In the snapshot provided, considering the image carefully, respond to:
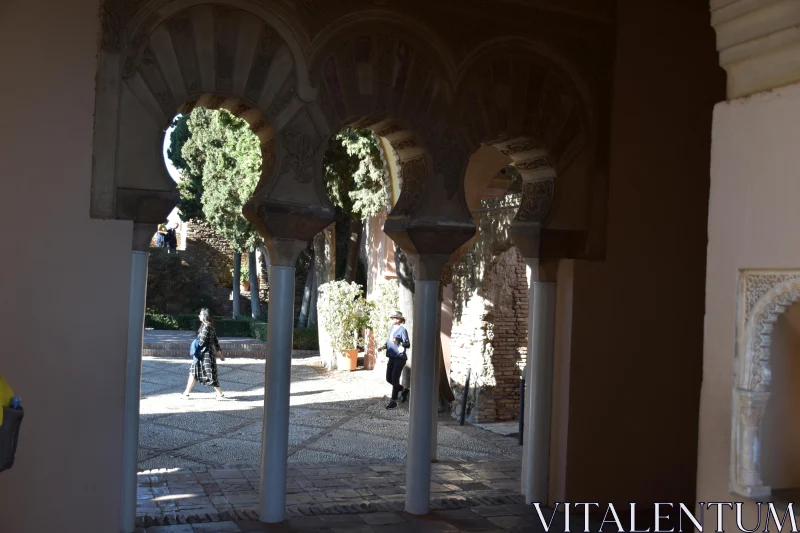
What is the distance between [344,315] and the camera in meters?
16.5

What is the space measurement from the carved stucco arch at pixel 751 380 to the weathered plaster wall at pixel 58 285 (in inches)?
151

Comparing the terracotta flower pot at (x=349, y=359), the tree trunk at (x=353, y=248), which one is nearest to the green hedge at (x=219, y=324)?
the tree trunk at (x=353, y=248)

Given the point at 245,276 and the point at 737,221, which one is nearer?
the point at 737,221

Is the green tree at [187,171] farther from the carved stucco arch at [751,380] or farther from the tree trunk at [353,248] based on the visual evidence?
the carved stucco arch at [751,380]

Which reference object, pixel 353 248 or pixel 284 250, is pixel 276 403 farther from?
pixel 353 248

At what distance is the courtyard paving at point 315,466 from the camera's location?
6523 mm

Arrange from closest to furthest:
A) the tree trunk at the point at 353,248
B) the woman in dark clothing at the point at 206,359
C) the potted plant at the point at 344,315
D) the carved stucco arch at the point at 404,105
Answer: the carved stucco arch at the point at 404,105
the woman in dark clothing at the point at 206,359
the potted plant at the point at 344,315
the tree trunk at the point at 353,248

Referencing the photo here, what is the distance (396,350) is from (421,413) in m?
5.49

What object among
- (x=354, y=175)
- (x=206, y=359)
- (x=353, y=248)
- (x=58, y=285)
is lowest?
(x=206, y=359)

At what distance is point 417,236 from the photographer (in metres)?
6.73

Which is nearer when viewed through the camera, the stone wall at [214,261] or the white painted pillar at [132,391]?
the white painted pillar at [132,391]

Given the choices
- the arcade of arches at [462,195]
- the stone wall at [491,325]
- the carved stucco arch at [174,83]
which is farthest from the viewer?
the stone wall at [491,325]

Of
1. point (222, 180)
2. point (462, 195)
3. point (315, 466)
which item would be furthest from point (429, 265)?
point (222, 180)

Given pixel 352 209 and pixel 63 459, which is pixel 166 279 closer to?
pixel 352 209
